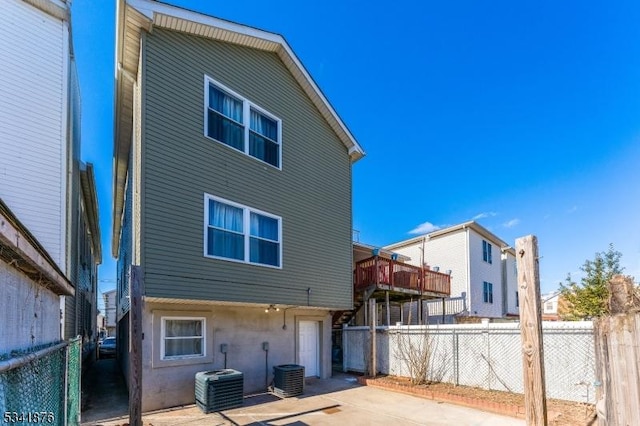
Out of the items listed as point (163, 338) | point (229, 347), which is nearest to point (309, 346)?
point (229, 347)

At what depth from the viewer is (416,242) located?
23.2 metres

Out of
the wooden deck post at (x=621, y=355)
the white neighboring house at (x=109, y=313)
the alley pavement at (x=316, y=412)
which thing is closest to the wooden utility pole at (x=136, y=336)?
the alley pavement at (x=316, y=412)

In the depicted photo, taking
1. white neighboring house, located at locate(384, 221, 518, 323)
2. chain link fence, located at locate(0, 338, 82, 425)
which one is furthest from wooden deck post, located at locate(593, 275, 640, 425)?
white neighboring house, located at locate(384, 221, 518, 323)

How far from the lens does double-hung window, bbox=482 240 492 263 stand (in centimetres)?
2330

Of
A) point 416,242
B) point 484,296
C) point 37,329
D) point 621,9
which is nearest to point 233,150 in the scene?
point 37,329

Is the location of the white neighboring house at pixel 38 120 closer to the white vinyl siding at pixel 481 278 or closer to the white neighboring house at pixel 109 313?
the white vinyl siding at pixel 481 278

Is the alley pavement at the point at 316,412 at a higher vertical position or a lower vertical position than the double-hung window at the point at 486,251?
lower

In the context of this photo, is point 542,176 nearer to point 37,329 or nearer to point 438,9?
point 438,9

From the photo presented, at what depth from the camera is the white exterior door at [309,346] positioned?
1236 centimetres

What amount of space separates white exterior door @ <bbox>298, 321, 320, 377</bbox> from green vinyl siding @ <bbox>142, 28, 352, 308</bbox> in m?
1.25

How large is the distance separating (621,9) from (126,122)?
15094mm

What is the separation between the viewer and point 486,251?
23688mm

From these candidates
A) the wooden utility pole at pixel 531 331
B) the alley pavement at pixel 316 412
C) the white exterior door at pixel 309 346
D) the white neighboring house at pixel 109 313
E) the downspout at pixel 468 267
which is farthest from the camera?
the white neighboring house at pixel 109 313

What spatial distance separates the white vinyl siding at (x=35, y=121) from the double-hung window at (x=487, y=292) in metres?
21.6
